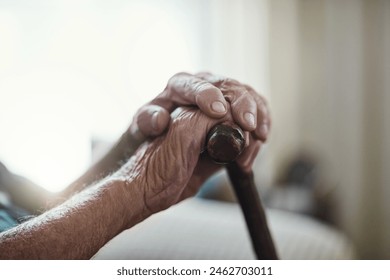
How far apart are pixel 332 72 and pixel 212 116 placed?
2.33 m

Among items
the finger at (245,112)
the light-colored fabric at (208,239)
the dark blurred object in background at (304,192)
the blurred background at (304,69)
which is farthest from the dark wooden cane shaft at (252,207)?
the dark blurred object in background at (304,192)

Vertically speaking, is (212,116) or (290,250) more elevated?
(212,116)

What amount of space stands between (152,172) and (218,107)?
4.9 inches

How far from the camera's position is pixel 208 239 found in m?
1.11

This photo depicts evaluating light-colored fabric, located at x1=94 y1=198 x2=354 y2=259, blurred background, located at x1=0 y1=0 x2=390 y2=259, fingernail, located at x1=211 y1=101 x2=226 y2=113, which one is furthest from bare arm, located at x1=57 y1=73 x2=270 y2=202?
blurred background, located at x1=0 y1=0 x2=390 y2=259

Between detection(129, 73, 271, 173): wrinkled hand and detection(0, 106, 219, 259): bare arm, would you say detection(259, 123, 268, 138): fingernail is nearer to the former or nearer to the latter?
detection(129, 73, 271, 173): wrinkled hand

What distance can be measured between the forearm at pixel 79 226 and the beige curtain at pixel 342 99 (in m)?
2.18

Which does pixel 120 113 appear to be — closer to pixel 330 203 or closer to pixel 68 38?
pixel 68 38

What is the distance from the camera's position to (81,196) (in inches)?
24.6

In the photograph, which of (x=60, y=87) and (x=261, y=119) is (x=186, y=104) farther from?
(x=60, y=87)

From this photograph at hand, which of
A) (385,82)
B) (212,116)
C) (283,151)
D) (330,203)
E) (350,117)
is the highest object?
(212,116)

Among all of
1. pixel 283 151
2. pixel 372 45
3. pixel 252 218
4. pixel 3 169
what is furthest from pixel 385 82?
pixel 3 169

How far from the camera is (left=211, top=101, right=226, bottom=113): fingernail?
0.58 metres

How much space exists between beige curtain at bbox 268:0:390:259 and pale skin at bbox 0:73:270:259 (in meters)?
2.13
